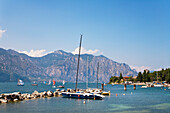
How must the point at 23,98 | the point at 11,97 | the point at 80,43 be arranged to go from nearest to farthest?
the point at 11,97, the point at 23,98, the point at 80,43

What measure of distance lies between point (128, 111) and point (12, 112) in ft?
A: 84.2

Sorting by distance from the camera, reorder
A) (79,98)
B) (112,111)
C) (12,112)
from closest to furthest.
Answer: (12,112)
(112,111)
(79,98)

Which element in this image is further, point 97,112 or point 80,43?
point 80,43

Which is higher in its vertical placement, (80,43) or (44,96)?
(80,43)

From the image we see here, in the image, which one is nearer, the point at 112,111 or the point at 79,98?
the point at 112,111

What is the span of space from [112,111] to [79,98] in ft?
95.8

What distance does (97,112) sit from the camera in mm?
48719

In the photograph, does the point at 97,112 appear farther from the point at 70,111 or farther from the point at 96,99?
the point at 96,99

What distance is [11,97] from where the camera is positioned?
67000 millimetres

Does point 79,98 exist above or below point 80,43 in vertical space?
below

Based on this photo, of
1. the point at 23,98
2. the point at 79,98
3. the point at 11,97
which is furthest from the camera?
the point at 79,98

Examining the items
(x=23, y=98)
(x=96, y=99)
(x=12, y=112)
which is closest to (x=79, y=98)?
(x=96, y=99)

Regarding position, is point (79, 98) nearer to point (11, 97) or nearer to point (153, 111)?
point (11, 97)

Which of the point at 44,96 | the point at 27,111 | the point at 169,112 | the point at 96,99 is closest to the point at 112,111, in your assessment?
the point at 169,112
